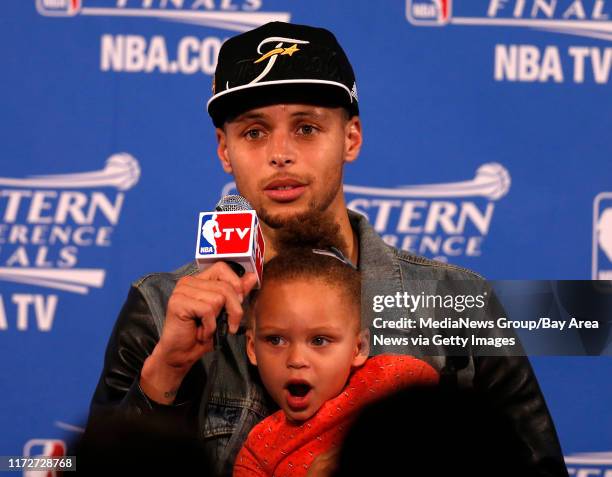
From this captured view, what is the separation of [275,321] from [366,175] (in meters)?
1.22

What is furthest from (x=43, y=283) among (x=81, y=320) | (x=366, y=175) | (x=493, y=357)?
(x=493, y=357)

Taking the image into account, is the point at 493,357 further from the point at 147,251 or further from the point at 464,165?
the point at 147,251

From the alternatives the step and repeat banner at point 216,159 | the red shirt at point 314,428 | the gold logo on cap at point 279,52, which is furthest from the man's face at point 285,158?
the step and repeat banner at point 216,159

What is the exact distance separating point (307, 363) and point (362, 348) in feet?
0.47

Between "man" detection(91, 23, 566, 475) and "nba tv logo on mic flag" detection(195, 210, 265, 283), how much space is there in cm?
41

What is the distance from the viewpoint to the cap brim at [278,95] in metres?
2.10

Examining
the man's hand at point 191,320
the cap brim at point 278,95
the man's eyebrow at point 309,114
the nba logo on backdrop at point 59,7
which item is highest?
the nba logo on backdrop at point 59,7

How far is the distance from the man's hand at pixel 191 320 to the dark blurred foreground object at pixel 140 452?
0.52 meters

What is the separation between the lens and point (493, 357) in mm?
2105

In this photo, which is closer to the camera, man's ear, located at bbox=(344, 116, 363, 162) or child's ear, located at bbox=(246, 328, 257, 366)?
child's ear, located at bbox=(246, 328, 257, 366)

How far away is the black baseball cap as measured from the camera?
6.90 ft

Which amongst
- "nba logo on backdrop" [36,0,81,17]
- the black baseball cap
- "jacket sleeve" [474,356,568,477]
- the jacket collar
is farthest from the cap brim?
"nba logo on backdrop" [36,0,81,17]

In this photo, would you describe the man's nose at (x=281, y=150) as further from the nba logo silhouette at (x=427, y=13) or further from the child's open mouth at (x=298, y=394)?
the nba logo silhouette at (x=427, y=13)

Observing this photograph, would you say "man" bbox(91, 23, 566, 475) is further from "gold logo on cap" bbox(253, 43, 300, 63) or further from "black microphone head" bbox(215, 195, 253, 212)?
"black microphone head" bbox(215, 195, 253, 212)
